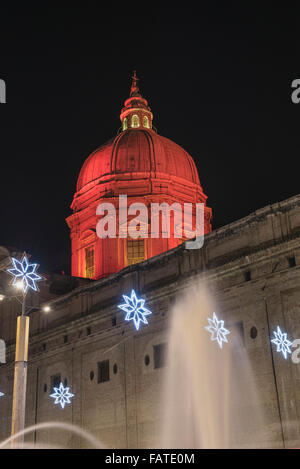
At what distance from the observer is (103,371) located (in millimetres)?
34250

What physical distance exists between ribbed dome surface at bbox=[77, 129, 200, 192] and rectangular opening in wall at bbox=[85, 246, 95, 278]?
5.31 metres

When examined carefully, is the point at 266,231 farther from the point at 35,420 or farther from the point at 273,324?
the point at 35,420

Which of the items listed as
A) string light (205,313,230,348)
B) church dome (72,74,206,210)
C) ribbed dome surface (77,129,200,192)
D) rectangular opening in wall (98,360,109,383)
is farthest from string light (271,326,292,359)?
ribbed dome surface (77,129,200,192)

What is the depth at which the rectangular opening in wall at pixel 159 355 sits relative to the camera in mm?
30797

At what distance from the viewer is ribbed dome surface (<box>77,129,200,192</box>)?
4647 centimetres

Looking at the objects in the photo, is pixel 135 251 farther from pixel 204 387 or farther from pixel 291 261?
pixel 291 261

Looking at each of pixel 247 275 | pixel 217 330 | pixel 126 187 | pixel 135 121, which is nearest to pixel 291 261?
pixel 247 275

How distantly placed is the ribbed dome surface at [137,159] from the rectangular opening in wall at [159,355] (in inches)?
697

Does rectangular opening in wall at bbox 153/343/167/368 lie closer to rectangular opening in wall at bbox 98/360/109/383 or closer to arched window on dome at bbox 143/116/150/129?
rectangular opening in wall at bbox 98/360/109/383

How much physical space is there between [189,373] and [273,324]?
5272mm

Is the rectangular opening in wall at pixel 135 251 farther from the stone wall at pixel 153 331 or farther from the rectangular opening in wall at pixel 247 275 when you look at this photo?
the rectangular opening in wall at pixel 247 275

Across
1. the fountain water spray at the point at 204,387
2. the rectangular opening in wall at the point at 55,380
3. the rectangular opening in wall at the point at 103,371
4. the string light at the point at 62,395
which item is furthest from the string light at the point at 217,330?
the rectangular opening in wall at the point at 55,380

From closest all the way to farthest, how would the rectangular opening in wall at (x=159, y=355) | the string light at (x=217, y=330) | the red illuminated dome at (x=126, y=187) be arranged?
the string light at (x=217, y=330), the rectangular opening in wall at (x=159, y=355), the red illuminated dome at (x=126, y=187)
